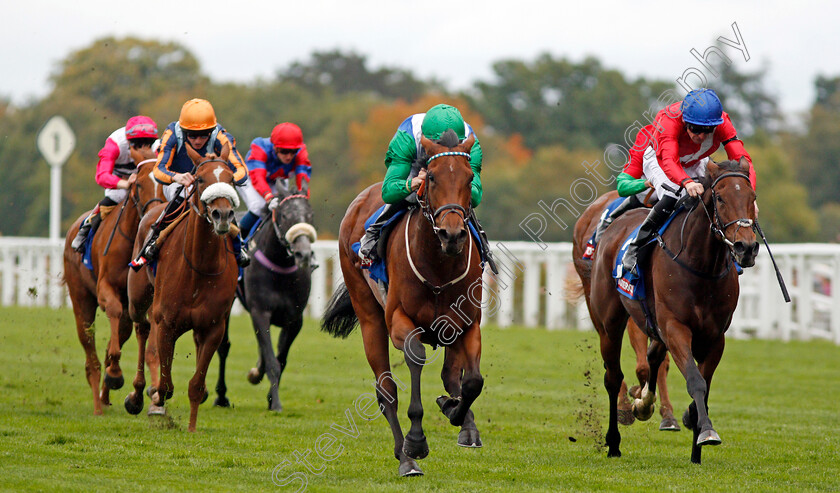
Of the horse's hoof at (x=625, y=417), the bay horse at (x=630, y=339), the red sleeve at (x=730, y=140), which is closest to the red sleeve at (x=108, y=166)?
the bay horse at (x=630, y=339)

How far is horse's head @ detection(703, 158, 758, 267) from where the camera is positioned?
233 inches

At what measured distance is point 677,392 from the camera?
36.0ft

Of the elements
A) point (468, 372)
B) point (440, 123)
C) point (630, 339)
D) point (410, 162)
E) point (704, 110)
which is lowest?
point (468, 372)

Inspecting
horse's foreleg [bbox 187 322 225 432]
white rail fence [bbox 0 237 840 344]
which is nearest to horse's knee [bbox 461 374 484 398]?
horse's foreleg [bbox 187 322 225 432]

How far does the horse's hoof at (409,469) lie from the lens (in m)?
6.08

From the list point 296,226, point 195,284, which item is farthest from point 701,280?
point 296,226

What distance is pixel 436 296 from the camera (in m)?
6.07

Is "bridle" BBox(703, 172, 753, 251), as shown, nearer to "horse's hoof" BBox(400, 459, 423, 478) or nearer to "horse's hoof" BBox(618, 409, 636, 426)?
"horse's hoof" BBox(400, 459, 423, 478)

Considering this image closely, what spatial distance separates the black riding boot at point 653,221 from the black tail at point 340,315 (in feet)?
7.22

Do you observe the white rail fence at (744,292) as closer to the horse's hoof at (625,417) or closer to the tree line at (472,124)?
the horse's hoof at (625,417)

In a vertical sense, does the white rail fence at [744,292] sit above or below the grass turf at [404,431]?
above

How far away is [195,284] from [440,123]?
2.53 m

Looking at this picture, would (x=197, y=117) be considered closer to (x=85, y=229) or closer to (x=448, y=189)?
(x=85, y=229)

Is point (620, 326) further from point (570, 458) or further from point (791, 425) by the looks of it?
point (791, 425)
